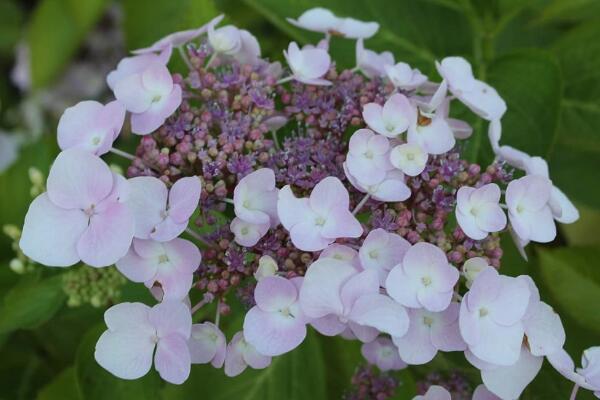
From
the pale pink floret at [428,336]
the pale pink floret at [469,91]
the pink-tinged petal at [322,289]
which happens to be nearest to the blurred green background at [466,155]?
the pale pink floret at [469,91]

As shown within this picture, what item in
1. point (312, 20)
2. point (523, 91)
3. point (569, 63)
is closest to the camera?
point (312, 20)

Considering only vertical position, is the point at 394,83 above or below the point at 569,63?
above

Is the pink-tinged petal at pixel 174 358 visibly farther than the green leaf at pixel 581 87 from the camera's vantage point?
No

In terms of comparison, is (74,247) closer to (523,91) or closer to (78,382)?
(78,382)

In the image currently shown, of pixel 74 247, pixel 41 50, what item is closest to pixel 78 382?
pixel 74 247

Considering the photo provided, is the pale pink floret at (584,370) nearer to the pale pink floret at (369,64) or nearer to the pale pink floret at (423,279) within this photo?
the pale pink floret at (423,279)

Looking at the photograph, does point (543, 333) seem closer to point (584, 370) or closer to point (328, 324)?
point (584, 370)

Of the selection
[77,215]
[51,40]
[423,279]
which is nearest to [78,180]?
[77,215]
